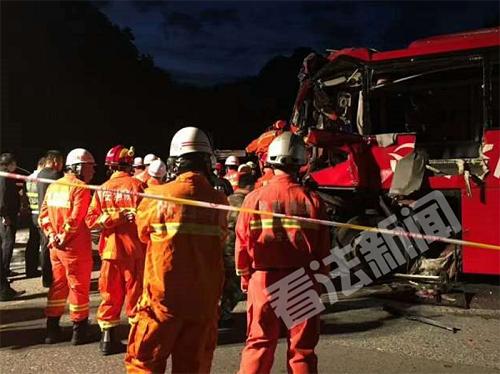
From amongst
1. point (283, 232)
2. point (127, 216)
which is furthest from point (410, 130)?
point (283, 232)

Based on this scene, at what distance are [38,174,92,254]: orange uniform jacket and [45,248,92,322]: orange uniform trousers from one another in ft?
0.27

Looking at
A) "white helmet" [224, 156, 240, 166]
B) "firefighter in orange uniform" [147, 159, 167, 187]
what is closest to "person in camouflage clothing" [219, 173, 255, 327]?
"firefighter in orange uniform" [147, 159, 167, 187]

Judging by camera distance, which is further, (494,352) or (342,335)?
(342,335)

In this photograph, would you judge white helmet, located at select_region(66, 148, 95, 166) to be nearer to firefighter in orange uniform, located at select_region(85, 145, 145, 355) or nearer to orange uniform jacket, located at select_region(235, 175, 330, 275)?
firefighter in orange uniform, located at select_region(85, 145, 145, 355)

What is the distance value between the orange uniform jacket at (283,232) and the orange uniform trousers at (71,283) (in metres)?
1.87

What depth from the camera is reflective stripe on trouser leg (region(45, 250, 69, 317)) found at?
496cm

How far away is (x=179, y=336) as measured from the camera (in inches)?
116

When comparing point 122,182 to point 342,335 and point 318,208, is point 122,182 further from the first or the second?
point 342,335

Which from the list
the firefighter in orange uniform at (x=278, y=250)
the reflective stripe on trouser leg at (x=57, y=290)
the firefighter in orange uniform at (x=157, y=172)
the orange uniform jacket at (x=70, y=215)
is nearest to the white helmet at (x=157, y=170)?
the firefighter in orange uniform at (x=157, y=172)

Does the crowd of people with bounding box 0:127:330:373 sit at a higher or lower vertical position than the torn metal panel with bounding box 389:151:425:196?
lower

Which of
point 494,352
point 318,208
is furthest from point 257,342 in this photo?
point 494,352

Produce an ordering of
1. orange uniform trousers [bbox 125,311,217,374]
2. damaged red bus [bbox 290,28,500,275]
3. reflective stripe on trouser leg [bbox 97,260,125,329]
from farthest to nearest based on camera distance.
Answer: damaged red bus [bbox 290,28,500,275] < reflective stripe on trouser leg [bbox 97,260,125,329] < orange uniform trousers [bbox 125,311,217,374]

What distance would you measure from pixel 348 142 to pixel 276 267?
3.88m

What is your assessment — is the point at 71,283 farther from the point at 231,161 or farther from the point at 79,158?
the point at 231,161
